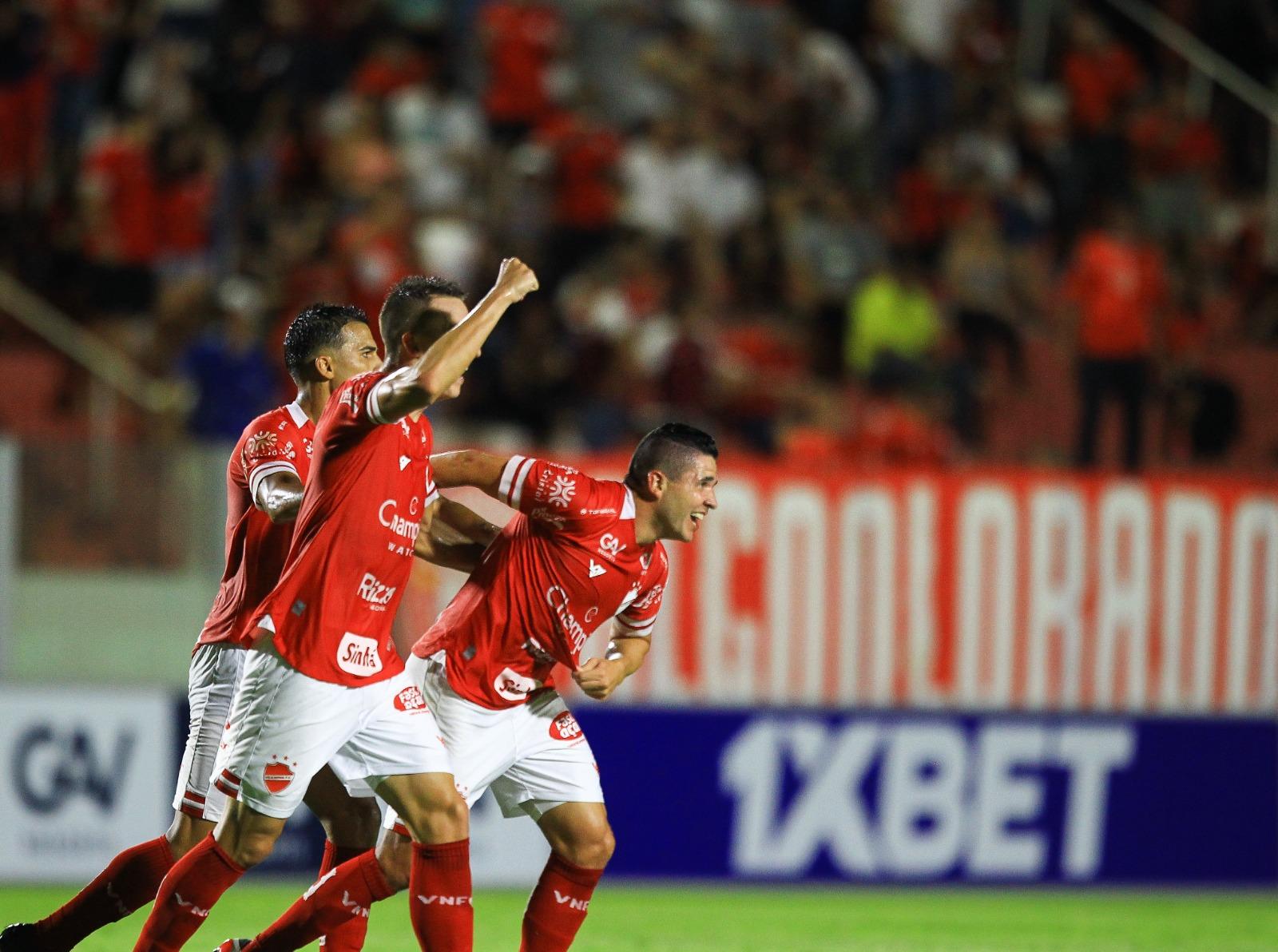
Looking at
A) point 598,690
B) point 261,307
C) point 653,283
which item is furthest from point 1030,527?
point 598,690

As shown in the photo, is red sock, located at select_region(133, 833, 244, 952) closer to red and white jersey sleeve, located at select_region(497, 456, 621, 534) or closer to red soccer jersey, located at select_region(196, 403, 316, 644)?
red soccer jersey, located at select_region(196, 403, 316, 644)

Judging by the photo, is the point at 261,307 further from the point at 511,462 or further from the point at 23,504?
the point at 511,462

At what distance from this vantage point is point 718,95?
46.8 feet

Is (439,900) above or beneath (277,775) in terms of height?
beneath

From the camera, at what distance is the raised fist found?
17.1 ft

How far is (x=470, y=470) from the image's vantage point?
588 centimetres

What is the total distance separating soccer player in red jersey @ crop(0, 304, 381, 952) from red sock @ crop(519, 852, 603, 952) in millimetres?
533

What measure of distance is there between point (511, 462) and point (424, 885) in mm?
1251

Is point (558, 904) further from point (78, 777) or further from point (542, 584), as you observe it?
point (78, 777)

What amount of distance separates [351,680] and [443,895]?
65 cm

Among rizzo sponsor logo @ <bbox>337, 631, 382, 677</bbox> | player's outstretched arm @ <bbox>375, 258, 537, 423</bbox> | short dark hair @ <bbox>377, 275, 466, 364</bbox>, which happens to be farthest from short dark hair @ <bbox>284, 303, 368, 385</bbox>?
rizzo sponsor logo @ <bbox>337, 631, 382, 677</bbox>

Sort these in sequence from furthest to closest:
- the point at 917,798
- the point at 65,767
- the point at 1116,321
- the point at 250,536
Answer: the point at 1116,321
the point at 917,798
the point at 65,767
the point at 250,536

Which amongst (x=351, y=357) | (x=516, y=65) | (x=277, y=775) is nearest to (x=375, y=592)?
(x=277, y=775)

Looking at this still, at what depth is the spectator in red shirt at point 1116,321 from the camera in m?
12.0
